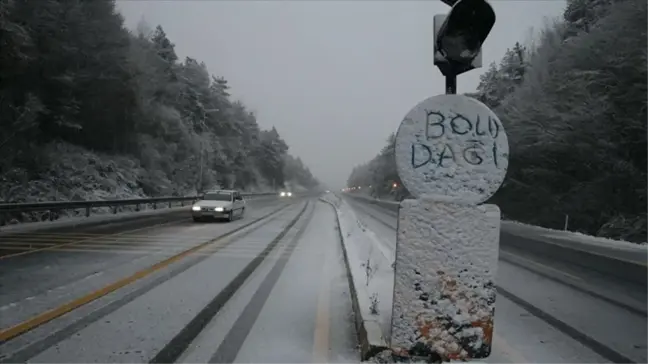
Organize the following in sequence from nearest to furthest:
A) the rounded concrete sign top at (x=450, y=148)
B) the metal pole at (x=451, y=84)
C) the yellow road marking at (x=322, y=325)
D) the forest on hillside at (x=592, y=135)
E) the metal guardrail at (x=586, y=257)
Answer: the rounded concrete sign top at (x=450, y=148) → the metal pole at (x=451, y=84) → the yellow road marking at (x=322, y=325) → the metal guardrail at (x=586, y=257) → the forest on hillside at (x=592, y=135)

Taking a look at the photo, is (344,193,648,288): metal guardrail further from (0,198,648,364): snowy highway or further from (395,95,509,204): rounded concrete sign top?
(395,95,509,204): rounded concrete sign top

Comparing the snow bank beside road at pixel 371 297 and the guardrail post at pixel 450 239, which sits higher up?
the guardrail post at pixel 450 239

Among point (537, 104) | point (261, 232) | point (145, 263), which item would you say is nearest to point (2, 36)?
point (261, 232)

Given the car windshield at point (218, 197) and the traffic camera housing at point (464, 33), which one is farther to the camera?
the car windshield at point (218, 197)

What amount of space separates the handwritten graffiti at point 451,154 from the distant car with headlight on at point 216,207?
20042mm

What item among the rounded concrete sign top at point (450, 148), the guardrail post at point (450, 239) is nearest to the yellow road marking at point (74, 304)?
the guardrail post at point (450, 239)

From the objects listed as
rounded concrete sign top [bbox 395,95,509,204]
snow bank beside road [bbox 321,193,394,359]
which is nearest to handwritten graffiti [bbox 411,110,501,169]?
rounded concrete sign top [bbox 395,95,509,204]

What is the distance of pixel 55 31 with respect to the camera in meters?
32.0

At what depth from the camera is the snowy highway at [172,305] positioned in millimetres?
4547

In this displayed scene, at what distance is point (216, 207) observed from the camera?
74.5ft

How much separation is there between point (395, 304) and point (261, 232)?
14.7m

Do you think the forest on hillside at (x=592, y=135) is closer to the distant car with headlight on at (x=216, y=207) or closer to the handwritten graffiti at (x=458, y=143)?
the distant car with headlight on at (x=216, y=207)

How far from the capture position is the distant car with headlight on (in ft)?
73.7

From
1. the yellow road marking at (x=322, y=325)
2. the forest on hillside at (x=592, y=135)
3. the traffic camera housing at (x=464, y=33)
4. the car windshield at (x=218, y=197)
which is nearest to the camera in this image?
the traffic camera housing at (x=464, y=33)
